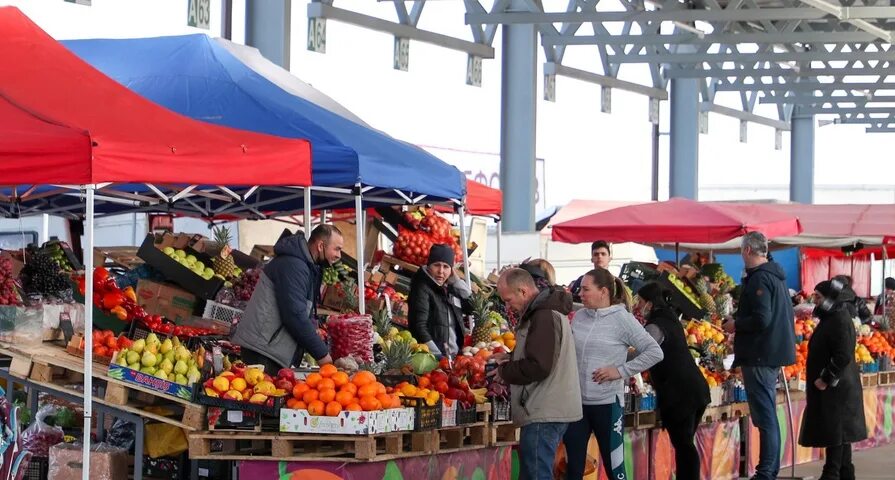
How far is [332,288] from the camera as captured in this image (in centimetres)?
1014

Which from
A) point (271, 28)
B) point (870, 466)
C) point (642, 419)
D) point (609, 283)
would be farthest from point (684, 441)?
point (271, 28)

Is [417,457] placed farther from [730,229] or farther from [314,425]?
[730,229]

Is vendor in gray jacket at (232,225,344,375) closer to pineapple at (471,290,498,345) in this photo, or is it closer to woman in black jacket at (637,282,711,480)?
woman in black jacket at (637,282,711,480)

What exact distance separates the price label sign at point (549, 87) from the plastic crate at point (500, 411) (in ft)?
46.9

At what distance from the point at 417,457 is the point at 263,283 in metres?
1.21

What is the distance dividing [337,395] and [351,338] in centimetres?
156

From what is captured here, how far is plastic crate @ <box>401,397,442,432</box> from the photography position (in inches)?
261

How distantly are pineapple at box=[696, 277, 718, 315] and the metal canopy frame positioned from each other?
4767mm

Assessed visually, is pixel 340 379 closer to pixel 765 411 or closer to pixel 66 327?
pixel 66 327

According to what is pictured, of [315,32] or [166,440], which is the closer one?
[166,440]

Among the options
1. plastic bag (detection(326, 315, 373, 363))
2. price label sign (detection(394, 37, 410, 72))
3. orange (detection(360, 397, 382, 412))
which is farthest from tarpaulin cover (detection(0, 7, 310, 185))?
price label sign (detection(394, 37, 410, 72))

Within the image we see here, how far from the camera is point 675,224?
1182 centimetres

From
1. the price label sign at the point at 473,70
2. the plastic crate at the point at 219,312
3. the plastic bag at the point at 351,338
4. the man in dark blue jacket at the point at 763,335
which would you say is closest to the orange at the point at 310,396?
the plastic bag at the point at 351,338

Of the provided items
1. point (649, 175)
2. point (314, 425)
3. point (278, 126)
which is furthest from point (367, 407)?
point (649, 175)
